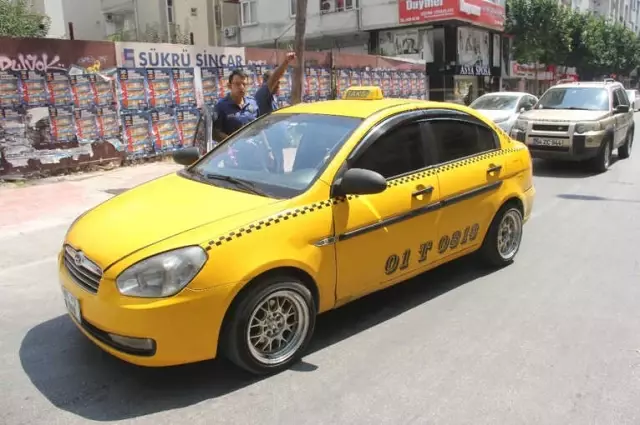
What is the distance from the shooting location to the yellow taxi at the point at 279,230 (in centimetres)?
311

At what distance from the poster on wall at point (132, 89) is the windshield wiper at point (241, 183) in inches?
321

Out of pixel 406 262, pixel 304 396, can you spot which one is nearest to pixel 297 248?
pixel 304 396

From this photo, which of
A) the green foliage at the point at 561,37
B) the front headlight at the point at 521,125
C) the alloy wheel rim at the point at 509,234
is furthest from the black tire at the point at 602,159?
Answer: the green foliage at the point at 561,37

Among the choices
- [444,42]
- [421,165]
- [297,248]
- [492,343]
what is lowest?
[492,343]

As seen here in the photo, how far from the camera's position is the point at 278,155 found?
4.20 metres

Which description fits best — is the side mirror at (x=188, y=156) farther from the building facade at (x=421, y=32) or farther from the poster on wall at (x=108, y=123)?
the building facade at (x=421, y=32)

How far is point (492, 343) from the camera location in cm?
393

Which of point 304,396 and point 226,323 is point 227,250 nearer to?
point 226,323

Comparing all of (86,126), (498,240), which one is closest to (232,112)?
(498,240)

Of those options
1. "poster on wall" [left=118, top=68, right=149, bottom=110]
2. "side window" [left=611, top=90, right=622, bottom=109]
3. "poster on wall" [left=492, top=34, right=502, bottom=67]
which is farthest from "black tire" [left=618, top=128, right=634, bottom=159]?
"poster on wall" [left=492, top=34, right=502, bottom=67]

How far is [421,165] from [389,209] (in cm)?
61

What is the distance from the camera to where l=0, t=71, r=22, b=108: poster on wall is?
9.63 meters

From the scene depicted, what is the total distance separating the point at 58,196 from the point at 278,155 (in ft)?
20.4

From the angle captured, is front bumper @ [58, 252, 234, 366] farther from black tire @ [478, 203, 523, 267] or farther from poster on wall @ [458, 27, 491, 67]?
poster on wall @ [458, 27, 491, 67]
